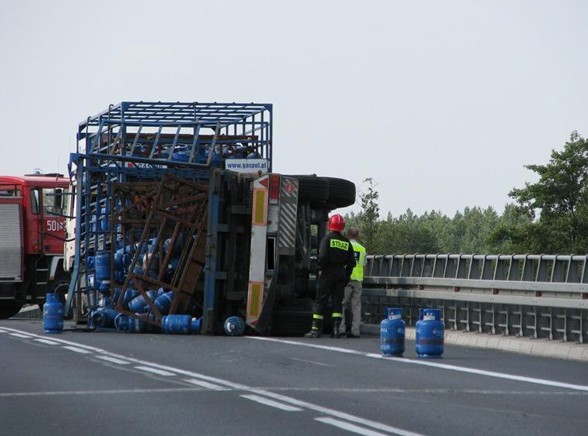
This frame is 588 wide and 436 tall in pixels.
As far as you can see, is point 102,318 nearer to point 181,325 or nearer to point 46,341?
point 181,325

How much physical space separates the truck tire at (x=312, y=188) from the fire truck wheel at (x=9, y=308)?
15.2 m

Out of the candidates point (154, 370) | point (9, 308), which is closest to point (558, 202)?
point (9, 308)

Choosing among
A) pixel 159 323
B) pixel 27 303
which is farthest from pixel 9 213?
pixel 159 323

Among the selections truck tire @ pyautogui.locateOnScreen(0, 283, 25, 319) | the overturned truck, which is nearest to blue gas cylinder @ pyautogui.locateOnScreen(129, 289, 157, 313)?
the overturned truck

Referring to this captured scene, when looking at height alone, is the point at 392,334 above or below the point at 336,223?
below

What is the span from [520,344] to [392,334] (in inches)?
94.4

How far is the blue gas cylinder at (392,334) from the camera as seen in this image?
16.4 metres

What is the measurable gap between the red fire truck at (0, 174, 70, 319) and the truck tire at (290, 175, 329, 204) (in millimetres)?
12649

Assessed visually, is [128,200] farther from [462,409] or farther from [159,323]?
[462,409]

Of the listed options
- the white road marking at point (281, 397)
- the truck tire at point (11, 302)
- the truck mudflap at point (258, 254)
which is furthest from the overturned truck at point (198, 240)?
the truck tire at point (11, 302)

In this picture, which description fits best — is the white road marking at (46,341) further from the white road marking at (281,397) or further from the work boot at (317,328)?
the work boot at (317,328)

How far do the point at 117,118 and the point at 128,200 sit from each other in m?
3.73

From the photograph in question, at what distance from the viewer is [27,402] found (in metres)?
11.4

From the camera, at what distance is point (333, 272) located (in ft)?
69.8
